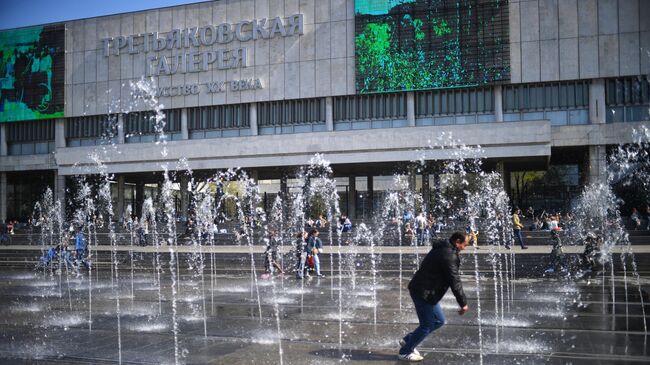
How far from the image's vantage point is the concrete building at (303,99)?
124ft

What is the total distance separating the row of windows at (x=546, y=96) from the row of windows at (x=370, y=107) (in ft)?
22.7

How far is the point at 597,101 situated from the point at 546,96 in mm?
3021

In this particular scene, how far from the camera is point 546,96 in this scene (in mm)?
39000

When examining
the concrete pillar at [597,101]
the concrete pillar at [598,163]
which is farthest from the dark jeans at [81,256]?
the concrete pillar at [597,101]

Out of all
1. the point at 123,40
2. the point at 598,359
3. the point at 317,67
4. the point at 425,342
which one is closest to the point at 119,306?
the point at 425,342

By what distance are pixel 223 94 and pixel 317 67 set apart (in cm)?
743

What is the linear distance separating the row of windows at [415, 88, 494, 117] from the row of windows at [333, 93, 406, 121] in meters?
1.25

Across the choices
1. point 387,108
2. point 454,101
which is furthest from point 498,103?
point 387,108

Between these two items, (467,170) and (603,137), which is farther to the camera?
(467,170)

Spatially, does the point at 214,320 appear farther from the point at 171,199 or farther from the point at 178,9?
the point at 171,199

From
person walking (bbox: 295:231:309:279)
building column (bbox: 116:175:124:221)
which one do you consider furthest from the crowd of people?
building column (bbox: 116:175:124:221)

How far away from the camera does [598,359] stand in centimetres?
724

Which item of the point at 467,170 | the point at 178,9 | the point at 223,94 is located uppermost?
the point at 178,9

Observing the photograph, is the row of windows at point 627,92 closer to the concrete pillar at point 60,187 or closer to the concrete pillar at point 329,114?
the concrete pillar at point 329,114
